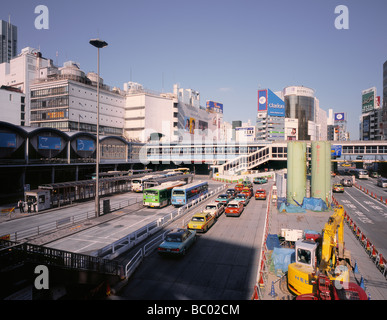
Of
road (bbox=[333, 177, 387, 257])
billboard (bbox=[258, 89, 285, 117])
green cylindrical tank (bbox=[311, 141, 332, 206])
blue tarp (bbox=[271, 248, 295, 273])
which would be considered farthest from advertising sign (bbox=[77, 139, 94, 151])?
billboard (bbox=[258, 89, 285, 117])

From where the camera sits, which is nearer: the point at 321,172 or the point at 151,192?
the point at 151,192

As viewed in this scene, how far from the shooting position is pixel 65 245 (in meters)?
21.4

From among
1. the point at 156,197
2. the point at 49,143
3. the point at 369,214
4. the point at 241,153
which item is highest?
the point at 49,143

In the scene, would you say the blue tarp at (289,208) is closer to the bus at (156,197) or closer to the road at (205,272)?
the road at (205,272)

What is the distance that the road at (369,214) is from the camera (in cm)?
2373

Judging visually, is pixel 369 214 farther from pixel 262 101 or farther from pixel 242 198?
pixel 262 101

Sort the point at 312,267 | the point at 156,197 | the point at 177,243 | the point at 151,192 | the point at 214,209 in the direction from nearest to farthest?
the point at 312,267
the point at 177,243
the point at 214,209
the point at 156,197
the point at 151,192

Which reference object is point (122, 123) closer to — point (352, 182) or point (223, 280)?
point (352, 182)

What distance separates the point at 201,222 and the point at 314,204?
17.5 metres

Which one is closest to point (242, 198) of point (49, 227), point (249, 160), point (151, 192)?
point (151, 192)

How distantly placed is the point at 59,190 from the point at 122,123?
69.7 metres

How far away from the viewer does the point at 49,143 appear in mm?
48500

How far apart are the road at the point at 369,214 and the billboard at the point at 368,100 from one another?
110889mm
